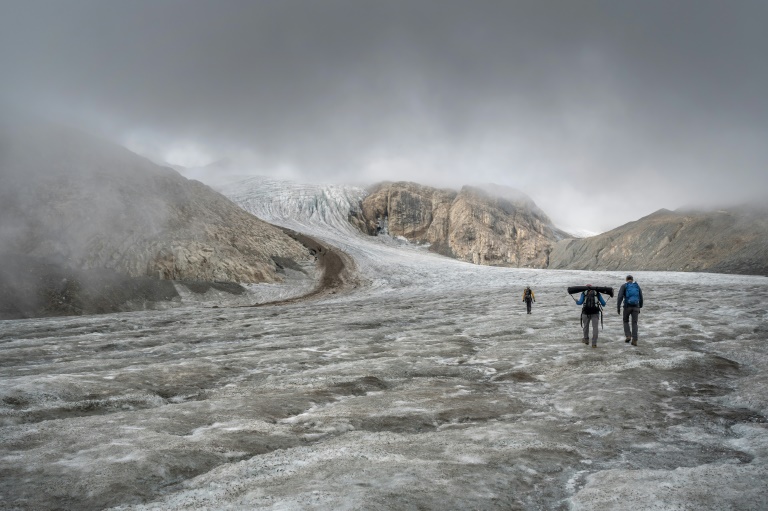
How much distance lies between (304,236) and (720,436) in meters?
90.4

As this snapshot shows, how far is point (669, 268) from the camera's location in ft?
267

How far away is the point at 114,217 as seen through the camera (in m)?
58.9

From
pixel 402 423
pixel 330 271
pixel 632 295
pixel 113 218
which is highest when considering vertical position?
pixel 113 218

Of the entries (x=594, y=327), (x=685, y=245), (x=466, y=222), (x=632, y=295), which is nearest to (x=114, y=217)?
(x=594, y=327)

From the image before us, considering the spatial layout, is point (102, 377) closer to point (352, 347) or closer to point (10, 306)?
point (352, 347)

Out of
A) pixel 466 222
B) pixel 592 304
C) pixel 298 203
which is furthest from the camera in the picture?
pixel 466 222

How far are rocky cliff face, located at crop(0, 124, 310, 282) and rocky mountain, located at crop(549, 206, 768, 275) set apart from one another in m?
62.1

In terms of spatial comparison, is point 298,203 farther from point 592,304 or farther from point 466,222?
point 592,304

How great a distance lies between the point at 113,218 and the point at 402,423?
6075 centimetres

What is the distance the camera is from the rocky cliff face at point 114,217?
54.0 m

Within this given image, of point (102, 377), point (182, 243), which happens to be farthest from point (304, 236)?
point (102, 377)

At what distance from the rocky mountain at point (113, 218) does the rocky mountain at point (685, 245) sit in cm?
6122

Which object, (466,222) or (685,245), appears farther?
(466,222)

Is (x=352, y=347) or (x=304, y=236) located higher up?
(x=304, y=236)
